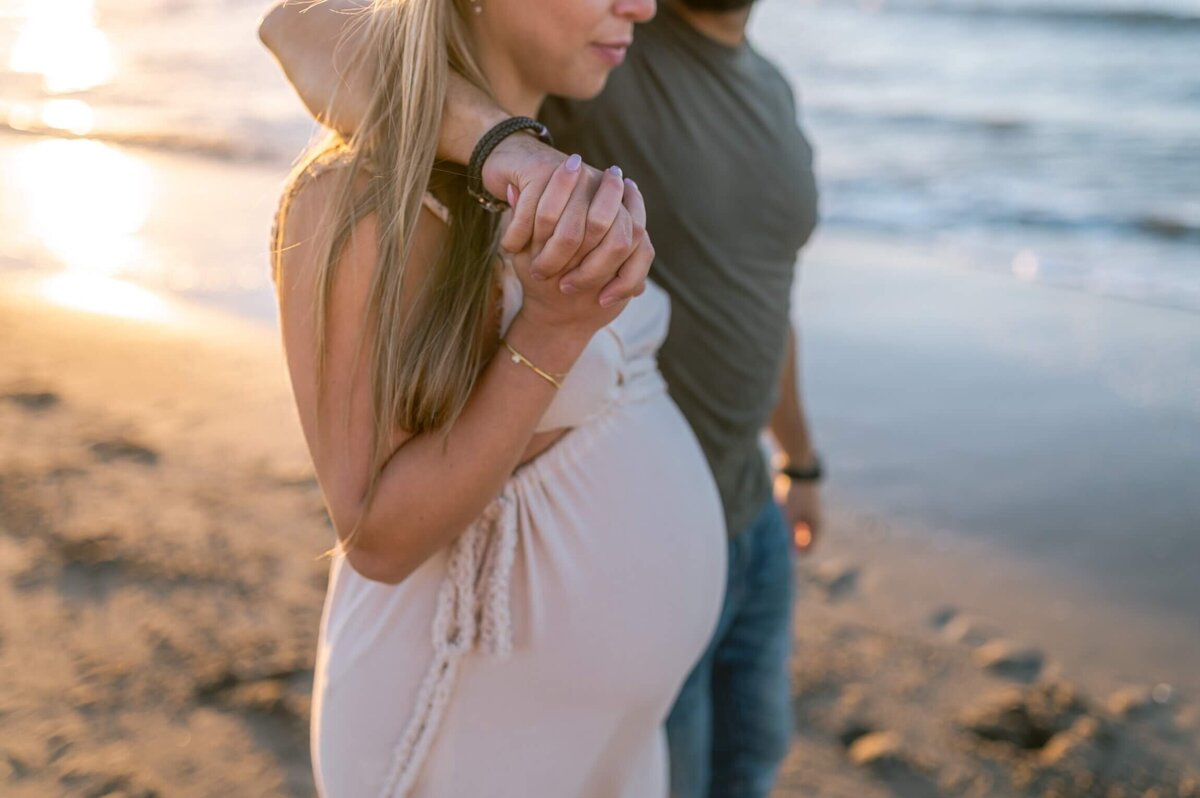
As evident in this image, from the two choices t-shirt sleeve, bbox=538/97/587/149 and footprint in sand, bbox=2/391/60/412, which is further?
footprint in sand, bbox=2/391/60/412

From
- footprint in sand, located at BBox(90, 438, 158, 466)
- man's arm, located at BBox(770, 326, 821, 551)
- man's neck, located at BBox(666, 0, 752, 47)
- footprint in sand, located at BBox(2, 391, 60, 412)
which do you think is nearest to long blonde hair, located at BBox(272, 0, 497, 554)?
man's neck, located at BBox(666, 0, 752, 47)

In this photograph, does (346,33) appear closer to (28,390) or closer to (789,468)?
(789,468)

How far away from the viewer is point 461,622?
1611mm

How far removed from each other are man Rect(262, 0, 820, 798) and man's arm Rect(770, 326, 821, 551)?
0.32 meters

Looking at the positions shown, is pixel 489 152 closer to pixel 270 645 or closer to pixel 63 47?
pixel 270 645

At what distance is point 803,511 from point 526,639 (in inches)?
52.6

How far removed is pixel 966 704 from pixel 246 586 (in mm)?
2104

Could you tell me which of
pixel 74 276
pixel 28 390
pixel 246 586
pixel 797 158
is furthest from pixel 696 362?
pixel 74 276

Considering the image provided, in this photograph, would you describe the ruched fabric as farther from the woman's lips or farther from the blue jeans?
the blue jeans

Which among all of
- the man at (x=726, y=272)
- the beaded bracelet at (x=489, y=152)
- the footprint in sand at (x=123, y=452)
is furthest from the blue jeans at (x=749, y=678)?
the footprint in sand at (x=123, y=452)

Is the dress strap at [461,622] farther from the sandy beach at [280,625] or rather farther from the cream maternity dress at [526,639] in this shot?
the sandy beach at [280,625]

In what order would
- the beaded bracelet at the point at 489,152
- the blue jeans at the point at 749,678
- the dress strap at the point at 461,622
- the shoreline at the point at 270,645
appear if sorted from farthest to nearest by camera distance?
the shoreline at the point at 270,645 → the blue jeans at the point at 749,678 → the dress strap at the point at 461,622 → the beaded bracelet at the point at 489,152

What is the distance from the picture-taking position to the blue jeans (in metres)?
2.36

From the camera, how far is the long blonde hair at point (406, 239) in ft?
4.67
